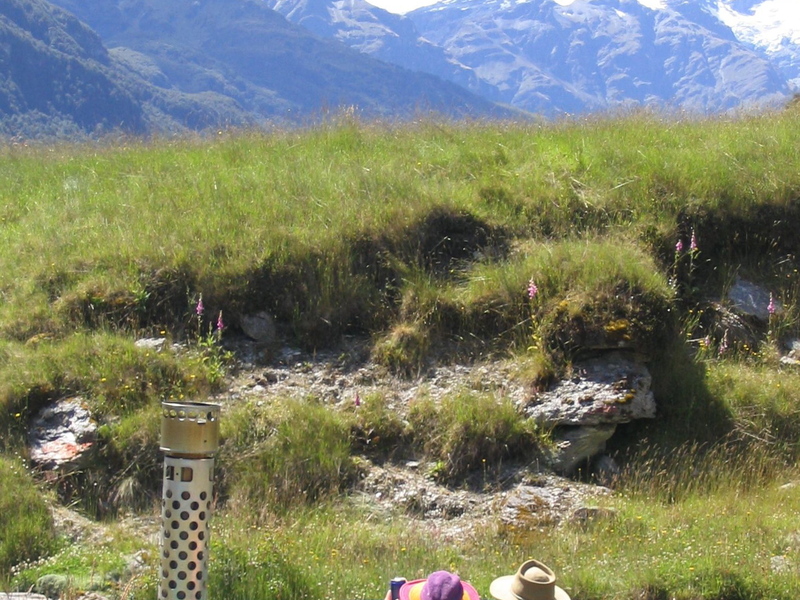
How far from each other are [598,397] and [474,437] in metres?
1.17

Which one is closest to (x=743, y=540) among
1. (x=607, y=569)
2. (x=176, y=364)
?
(x=607, y=569)

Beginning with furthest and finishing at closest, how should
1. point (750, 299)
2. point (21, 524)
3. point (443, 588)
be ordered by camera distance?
point (750, 299), point (21, 524), point (443, 588)

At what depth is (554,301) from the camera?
8805mm

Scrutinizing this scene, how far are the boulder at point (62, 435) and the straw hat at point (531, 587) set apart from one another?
4.36 meters

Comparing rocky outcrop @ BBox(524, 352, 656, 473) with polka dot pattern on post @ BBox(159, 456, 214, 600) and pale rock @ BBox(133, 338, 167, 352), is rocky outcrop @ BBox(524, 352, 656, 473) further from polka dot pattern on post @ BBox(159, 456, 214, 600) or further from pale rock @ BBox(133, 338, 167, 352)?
polka dot pattern on post @ BBox(159, 456, 214, 600)

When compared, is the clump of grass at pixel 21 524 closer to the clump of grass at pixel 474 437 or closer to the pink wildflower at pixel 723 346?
the clump of grass at pixel 474 437

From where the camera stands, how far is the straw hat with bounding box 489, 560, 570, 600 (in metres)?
4.22

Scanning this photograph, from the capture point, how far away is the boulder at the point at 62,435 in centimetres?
745

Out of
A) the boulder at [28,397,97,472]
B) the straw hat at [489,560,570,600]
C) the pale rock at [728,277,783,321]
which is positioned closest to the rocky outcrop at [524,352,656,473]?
the pale rock at [728,277,783,321]

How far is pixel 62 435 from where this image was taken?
302 inches

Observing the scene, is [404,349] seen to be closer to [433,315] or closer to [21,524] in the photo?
[433,315]

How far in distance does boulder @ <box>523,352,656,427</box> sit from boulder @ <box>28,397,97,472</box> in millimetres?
3743

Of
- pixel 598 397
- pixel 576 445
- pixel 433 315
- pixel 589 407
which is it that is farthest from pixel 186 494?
pixel 433 315

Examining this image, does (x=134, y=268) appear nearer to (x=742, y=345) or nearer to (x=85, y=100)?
(x=742, y=345)
